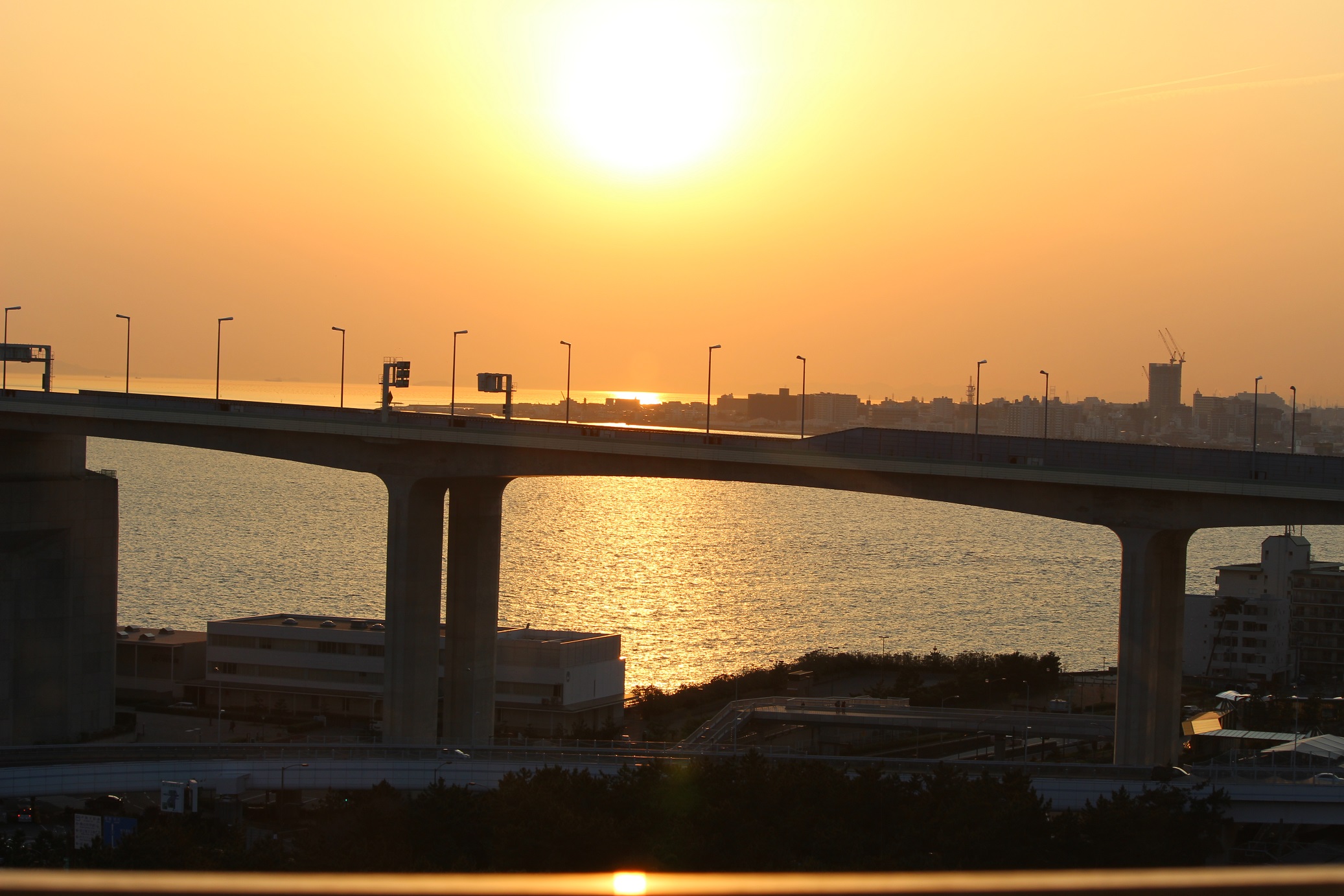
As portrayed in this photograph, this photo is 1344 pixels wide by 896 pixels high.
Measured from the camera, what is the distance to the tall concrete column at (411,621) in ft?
154

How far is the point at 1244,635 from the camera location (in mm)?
88062

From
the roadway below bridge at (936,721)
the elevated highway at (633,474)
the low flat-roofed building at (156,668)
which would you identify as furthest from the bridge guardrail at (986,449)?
the low flat-roofed building at (156,668)

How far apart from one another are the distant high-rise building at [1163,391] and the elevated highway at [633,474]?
3742 inches

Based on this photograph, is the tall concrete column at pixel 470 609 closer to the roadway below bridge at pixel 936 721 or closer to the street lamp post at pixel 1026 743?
the roadway below bridge at pixel 936 721

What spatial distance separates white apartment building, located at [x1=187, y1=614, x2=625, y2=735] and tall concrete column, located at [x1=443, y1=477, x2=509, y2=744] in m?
10.3

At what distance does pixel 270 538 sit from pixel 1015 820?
137m

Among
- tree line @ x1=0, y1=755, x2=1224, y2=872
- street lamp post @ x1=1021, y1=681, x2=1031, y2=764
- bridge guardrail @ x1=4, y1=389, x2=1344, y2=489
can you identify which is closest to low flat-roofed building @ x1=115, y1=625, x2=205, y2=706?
bridge guardrail @ x1=4, y1=389, x2=1344, y2=489

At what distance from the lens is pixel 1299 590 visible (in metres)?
89.4

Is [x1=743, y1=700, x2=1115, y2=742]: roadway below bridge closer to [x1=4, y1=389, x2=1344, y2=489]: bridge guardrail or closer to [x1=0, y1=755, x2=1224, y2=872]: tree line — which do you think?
[x1=4, y1=389, x2=1344, y2=489]: bridge guardrail

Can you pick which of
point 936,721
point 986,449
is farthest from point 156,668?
point 986,449

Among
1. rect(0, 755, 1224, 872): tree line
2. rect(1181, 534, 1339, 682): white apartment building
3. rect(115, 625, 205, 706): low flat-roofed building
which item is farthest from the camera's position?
rect(1181, 534, 1339, 682): white apartment building

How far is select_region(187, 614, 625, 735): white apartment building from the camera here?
60781 mm

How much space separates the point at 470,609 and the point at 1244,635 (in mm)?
61119

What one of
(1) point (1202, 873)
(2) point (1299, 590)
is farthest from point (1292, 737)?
(1) point (1202, 873)
